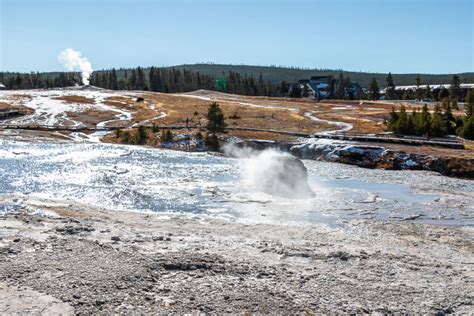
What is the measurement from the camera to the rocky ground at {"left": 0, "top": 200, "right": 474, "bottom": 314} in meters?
16.4

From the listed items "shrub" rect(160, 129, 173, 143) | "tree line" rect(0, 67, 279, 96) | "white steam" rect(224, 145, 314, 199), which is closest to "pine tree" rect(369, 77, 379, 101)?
"tree line" rect(0, 67, 279, 96)

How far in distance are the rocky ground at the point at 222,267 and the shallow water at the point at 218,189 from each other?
316 cm

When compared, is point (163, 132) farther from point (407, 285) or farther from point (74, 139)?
point (407, 285)

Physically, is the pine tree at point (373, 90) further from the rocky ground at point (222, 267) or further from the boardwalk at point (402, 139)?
the rocky ground at point (222, 267)

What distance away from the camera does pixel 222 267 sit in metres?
19.3

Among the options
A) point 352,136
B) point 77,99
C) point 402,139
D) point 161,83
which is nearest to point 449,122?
point 402,139

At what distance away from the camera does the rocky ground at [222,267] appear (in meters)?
16.4

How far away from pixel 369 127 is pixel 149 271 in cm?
5955

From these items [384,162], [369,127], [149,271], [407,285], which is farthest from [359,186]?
[369,127]

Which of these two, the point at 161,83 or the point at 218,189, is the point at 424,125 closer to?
the point at 218,189

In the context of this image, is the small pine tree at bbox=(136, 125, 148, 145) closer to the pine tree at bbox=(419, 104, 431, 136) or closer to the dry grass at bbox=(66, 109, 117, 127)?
the dry grass at bbox=(66, 109, 117, 127)

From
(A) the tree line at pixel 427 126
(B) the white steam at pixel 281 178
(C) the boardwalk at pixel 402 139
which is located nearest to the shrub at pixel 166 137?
(C) the boardwalk at pixel 402 139

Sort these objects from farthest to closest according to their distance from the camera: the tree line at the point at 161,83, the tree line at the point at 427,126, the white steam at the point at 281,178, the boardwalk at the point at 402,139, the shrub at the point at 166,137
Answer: the tree line at the point at 161,83, the tree line at the point at 427,126, the shrub at the point at 166,137, the boardwalk at the point at 402,139, the white steam at the point at 281,178

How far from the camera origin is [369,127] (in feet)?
238
